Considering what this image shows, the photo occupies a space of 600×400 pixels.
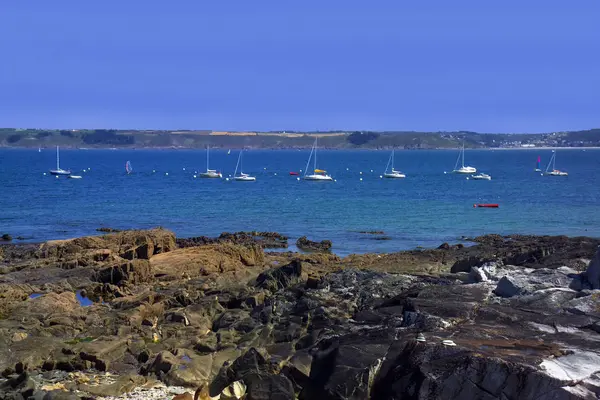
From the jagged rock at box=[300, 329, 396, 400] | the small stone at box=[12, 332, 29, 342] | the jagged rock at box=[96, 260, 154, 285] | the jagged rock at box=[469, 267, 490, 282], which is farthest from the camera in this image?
the jagged rock at box=[96, 260, 154, 285]

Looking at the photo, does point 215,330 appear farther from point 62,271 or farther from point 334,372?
point 62,271

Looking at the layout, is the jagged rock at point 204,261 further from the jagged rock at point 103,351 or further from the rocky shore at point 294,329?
the jagged rock at point 103,351

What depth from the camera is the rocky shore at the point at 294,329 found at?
1380 centimetres

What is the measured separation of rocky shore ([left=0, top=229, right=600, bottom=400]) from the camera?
45.3 feet

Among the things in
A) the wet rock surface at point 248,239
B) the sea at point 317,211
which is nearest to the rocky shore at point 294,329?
the wet rock surface at point 248,239

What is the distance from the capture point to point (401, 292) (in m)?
23.2

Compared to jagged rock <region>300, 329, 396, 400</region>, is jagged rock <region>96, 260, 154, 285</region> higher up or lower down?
lower down

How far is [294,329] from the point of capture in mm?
19938

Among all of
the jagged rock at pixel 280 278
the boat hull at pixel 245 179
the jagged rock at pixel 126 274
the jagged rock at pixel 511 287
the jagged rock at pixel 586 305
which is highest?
the jagged rock at pixel 586 305

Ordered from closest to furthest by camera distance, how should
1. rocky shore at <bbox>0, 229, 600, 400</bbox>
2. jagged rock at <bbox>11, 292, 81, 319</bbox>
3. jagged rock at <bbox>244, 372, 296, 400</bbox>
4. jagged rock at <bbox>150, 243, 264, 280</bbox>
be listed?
rocky shore at <bbox>0, 229, 600, 400</bbox> < jagged rock at <bbox>244, 372, 296, 400</bbox> < jagged rock at <bbox>11, 292, 81, 319</bbox> < jagged rock at <bbox>150, 243, 264, 280</bbox>

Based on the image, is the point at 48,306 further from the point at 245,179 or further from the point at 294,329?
the point at 245,179

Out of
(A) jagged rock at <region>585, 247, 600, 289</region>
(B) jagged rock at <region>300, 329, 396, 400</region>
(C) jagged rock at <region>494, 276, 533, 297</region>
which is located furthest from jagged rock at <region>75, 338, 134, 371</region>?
(A) jagged rock at <region>585, 247, 600, 289</region>

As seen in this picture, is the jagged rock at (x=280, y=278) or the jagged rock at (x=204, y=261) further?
the jagged rock at (x=204, y=261)

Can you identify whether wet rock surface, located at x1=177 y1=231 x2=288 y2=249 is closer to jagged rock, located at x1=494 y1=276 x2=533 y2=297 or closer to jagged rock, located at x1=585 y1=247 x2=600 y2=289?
jagged rock, located at x1=494 y1=276 x2=533 y2=297
